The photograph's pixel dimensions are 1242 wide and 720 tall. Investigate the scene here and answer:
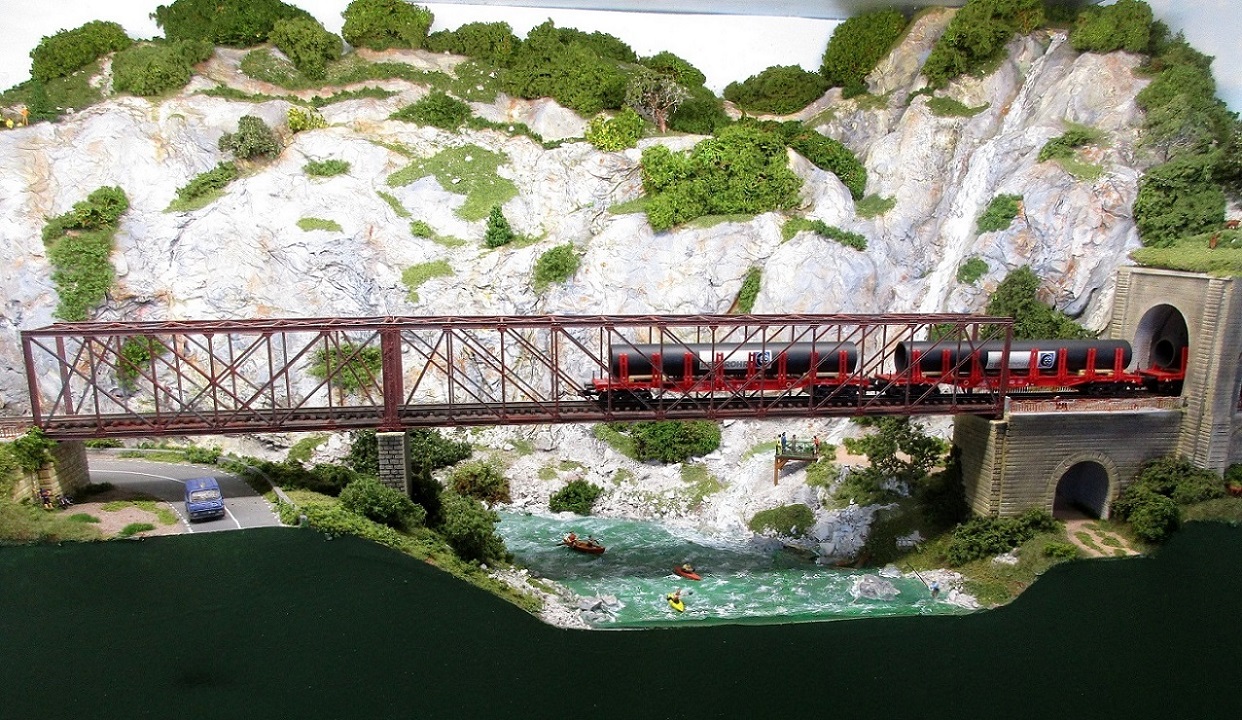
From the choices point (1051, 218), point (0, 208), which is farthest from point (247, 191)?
point (1051, 218)

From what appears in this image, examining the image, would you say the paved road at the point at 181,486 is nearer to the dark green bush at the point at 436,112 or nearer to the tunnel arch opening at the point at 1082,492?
the dark green bush at the point at 436,112

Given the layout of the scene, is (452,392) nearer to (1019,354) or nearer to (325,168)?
(1019,354)

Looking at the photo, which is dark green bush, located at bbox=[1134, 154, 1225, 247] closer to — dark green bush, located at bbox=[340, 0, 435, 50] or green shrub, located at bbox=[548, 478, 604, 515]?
green shrub, located at bbox=[548, 478, 604, 515]

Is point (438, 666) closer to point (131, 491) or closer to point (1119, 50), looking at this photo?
point (131, 491)

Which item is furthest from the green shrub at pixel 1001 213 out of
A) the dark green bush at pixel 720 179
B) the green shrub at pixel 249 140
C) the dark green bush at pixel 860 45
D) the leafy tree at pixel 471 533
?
the green shrub at pixel 249 140

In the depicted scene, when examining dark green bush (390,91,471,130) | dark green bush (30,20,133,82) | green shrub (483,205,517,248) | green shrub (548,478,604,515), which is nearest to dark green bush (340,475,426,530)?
green shrub (548,478,604,515)
